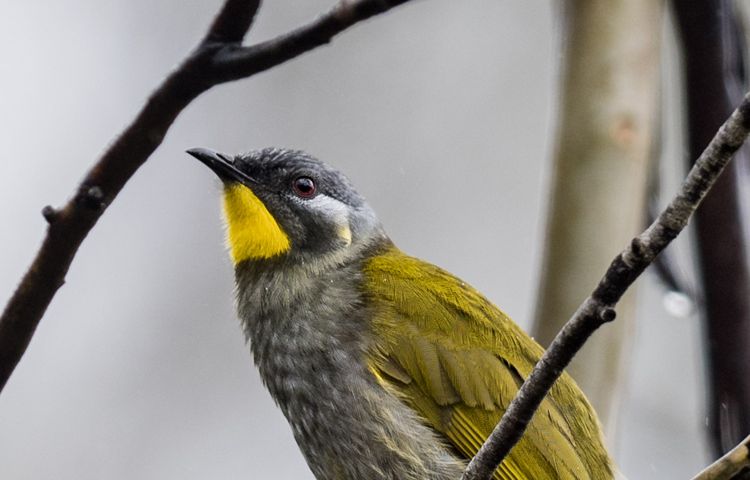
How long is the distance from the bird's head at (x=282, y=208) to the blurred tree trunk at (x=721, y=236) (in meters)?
1.57

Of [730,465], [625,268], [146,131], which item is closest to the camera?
[625,268]

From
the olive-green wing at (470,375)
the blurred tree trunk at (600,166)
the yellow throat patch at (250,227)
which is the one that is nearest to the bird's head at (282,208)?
the yellow throat patch at (250,227)

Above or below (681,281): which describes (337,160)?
above

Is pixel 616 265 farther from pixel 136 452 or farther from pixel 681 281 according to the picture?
pixel 136 452

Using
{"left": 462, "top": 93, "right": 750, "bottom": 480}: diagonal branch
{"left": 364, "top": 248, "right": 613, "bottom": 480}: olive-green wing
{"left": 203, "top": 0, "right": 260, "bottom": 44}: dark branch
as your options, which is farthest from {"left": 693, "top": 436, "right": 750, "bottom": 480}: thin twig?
{"left": 203, "top": 0, "right": 260, "bottom": 44}: dark branch

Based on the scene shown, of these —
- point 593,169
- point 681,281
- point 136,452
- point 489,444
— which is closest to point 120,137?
point 489,444

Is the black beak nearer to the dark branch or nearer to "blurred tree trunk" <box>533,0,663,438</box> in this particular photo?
"blurred tree trunk" <box>533,0,663,438</box>

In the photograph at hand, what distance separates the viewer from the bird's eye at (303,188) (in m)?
5.21

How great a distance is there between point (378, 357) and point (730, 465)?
196 centimetres

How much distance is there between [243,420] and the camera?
1066 cm

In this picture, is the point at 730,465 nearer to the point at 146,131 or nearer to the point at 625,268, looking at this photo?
the point at 625,268

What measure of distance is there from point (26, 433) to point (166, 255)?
212 cm

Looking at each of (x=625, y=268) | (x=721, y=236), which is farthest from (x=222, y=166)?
(x=625, y=268)

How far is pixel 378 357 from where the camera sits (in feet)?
14.7
